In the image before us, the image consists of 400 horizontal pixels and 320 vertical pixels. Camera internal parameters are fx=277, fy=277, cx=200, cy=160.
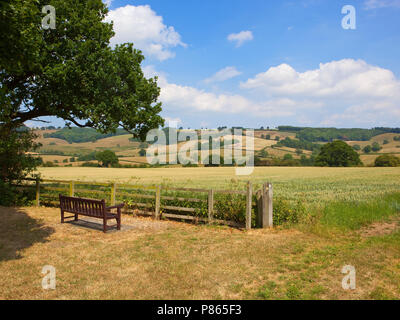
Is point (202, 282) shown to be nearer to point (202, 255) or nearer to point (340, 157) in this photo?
point (202, 255)

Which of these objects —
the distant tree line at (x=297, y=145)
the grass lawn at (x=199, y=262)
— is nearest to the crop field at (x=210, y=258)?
the grass lawn at (x=199, y=262)

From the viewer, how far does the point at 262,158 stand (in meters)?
68.6

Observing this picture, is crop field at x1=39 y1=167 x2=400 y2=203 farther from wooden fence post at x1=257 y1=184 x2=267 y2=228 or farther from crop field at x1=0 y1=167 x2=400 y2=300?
crop field at x1=0 y1=167 x2=400 y2=300

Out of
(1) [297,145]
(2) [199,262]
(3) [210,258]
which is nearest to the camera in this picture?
(2) [199,262]

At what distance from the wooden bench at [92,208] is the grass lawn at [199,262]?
0.51 meters

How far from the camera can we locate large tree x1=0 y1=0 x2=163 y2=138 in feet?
42.3

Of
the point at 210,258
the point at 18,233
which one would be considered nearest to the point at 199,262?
the point at 210,258

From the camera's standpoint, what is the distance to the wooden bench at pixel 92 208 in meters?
9.10

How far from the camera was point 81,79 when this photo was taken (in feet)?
44.2

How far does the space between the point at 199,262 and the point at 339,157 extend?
73473 mm

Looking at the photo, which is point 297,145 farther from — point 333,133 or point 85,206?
point 85,206

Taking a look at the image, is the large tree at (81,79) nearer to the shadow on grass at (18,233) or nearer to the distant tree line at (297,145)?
the shadow on grass at (18,233)

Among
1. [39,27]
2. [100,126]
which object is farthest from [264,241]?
[39,27]

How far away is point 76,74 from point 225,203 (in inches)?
363
